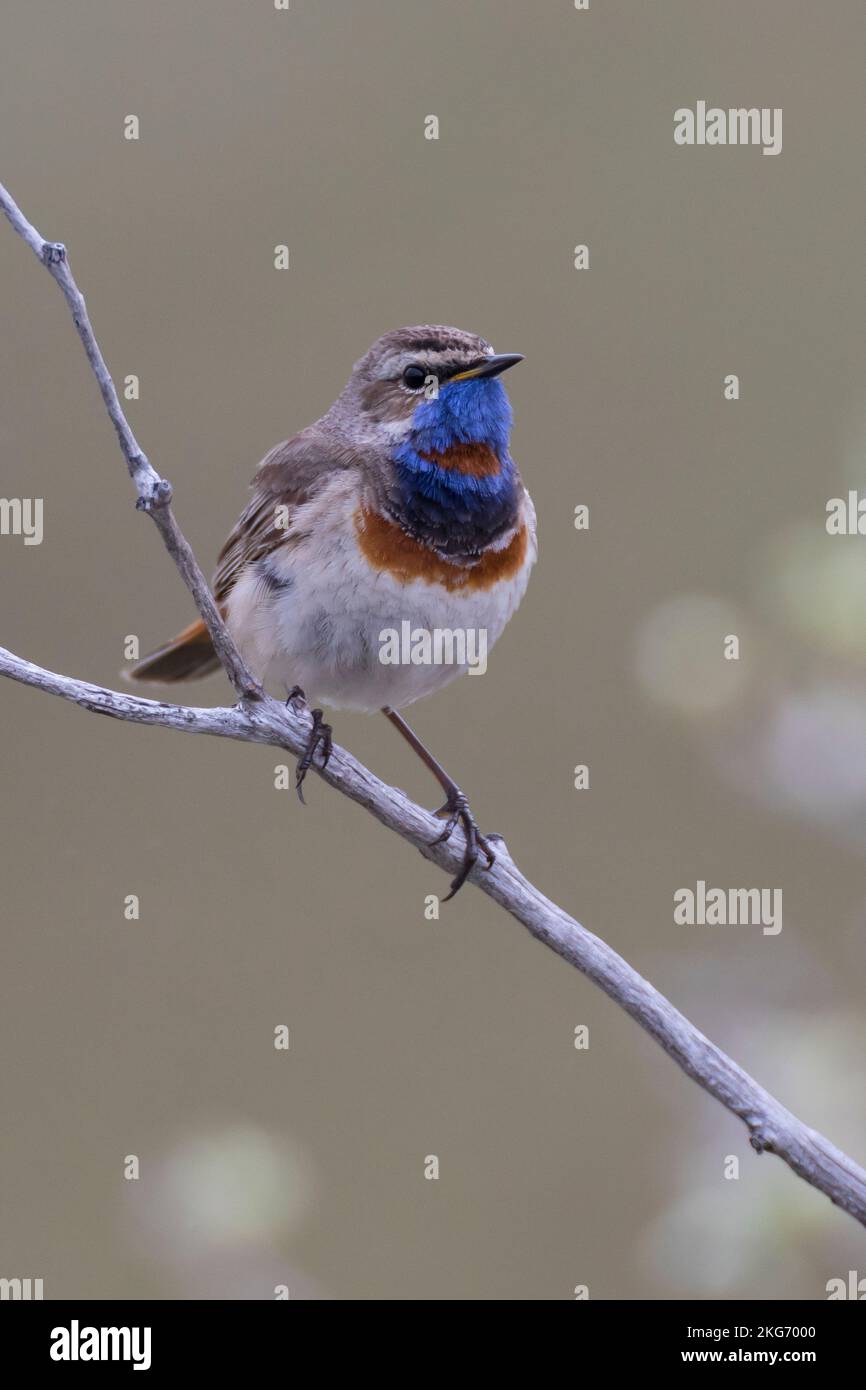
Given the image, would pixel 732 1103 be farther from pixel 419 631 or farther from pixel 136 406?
pixel 136 406

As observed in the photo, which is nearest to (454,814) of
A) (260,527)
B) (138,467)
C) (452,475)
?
(452,475)

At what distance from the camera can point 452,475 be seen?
437cm

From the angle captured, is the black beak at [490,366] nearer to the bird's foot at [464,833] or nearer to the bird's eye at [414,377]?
the bird's eye at [414,377]

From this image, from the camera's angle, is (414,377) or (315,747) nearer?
(315,747)

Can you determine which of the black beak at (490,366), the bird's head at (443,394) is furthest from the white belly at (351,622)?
the black beak at (490,366)

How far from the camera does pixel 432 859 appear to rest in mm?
3641

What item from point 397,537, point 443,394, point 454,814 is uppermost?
point 443,394

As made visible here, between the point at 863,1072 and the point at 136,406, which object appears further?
the point at 136,406

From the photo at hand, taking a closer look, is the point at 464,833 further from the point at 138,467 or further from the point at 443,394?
the point at 138,467

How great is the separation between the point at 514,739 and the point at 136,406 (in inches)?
90.4

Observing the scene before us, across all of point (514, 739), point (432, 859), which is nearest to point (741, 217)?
point (514, 739)

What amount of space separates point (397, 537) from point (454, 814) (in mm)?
756

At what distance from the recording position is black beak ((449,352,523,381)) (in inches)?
165

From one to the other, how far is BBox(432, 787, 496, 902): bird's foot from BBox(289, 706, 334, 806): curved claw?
33cm
